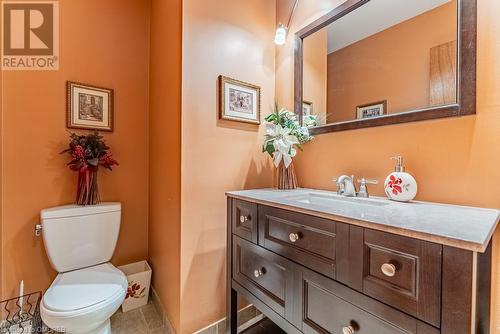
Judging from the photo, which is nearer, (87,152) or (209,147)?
(209,147)

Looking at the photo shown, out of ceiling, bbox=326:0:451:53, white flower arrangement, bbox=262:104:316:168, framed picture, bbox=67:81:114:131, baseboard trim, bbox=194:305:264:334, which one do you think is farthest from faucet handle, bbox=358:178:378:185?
framed picture, bbox=67:81:114:131

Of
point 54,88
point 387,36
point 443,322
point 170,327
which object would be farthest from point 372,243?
point 54,88

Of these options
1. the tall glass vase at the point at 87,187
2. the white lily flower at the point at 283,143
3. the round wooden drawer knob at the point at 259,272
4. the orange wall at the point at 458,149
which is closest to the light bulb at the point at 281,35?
the white lily flower at the point at 283,143

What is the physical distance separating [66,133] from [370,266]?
6.66ft

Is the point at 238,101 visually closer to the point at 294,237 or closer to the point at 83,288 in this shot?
the point at 294,237

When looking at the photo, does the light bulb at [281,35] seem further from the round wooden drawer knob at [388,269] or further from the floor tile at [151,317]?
the floor tile at [151,317]

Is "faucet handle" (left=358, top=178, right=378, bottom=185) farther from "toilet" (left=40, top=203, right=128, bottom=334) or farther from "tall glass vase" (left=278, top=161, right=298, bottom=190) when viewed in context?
"toilet" (left=40, top=203, right=128, bottom=334)

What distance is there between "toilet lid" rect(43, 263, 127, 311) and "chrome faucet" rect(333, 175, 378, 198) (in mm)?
1372

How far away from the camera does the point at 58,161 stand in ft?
5.40

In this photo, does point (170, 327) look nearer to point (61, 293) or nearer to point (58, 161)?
point (61, 293)

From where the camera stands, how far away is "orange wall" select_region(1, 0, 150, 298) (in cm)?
151

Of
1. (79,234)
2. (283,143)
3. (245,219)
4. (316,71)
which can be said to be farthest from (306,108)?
(79,234)

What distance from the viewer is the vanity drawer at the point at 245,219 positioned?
1.09 meters

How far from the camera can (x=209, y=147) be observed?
144 centimetres
